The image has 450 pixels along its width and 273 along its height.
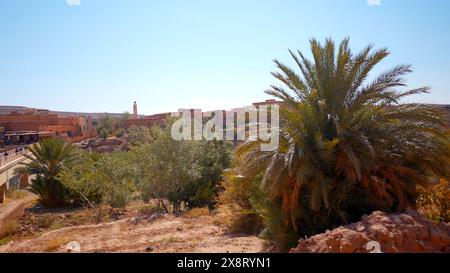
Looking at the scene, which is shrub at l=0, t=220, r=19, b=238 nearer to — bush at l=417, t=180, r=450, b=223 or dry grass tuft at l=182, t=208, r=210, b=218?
dry grass tuft at l=182, t=208, r=210, b=218

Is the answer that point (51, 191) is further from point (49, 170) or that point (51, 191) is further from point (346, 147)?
point (346, 147)

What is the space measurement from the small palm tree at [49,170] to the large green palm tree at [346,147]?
1778 cm

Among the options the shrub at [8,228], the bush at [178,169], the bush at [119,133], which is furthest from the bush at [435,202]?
the bush at [119,133]

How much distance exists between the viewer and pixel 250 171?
815 centimetres

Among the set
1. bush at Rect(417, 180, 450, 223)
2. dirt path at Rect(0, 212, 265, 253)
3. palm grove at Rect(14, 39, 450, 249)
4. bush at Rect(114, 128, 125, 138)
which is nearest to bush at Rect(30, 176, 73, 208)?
dirt path at Rect(0, 212, 265, 253)

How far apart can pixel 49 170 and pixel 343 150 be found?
2023 cm

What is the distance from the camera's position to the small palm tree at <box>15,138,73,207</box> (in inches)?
882

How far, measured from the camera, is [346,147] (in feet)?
24.0

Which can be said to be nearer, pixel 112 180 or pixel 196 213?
pixel 196 213

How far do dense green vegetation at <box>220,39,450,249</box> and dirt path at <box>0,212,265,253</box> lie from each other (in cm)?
172

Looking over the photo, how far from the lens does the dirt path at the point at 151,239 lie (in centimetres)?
904

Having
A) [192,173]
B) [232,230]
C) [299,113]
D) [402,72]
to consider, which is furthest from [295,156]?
[192,173]

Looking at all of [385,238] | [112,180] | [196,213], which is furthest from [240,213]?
[112,180]

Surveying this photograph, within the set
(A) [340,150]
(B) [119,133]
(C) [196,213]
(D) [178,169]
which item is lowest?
(C) [196,213]
